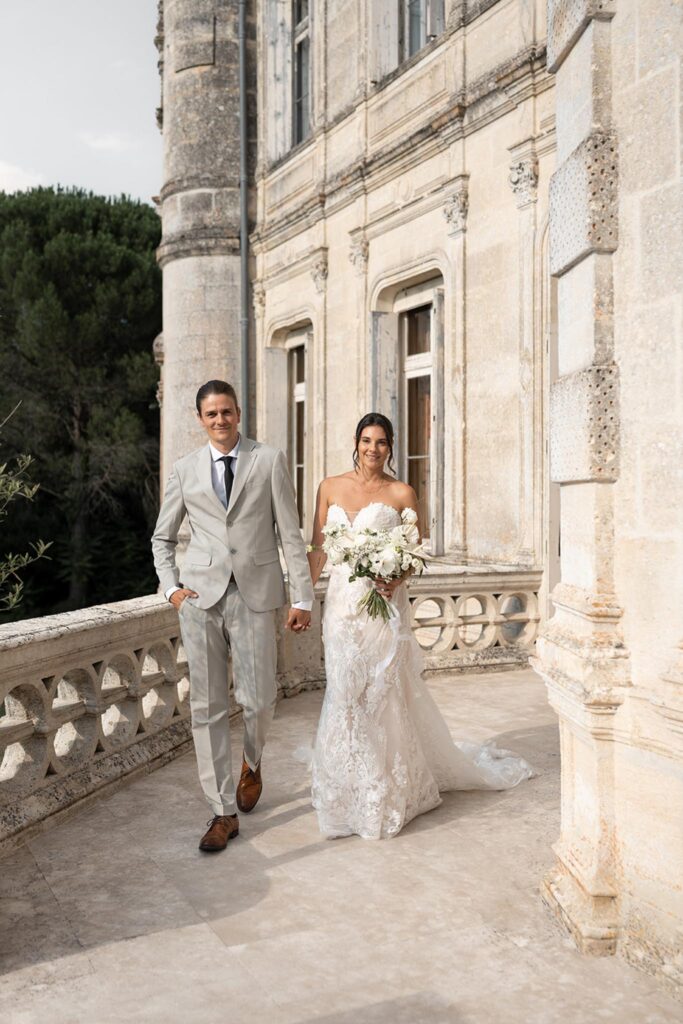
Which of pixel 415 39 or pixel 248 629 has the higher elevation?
pixel 415 39

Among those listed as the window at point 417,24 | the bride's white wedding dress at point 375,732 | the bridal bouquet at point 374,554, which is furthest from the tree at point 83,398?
the bridal bouquet at point 374,554

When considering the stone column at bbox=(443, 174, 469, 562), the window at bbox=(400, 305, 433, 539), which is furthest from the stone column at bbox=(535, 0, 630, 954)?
the window at bbox=(400, 305, 433, 539)

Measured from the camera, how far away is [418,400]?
10.1 metres

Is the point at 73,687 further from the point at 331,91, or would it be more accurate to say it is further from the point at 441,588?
the point at 331,91

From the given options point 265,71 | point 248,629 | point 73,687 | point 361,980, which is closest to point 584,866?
point 361,980

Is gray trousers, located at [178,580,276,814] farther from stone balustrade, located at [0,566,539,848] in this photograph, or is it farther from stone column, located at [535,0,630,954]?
stone column, located at [535,0,630,954]

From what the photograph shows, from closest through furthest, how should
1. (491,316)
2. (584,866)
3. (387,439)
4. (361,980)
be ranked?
(361,980) < (584,866) < (387,439) < (491,316)

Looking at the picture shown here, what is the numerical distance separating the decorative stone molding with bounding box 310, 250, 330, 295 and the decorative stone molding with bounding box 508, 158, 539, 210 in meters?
3.70

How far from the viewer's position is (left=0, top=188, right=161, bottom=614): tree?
2100cm

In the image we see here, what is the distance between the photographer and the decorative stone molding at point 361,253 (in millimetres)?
10297

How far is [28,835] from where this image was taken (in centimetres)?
384

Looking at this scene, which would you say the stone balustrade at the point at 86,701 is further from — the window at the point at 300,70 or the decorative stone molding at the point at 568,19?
the window at the point at 300,70

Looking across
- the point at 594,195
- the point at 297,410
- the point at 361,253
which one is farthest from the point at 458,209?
the point at 594,195

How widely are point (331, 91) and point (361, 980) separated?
10.3 metres
